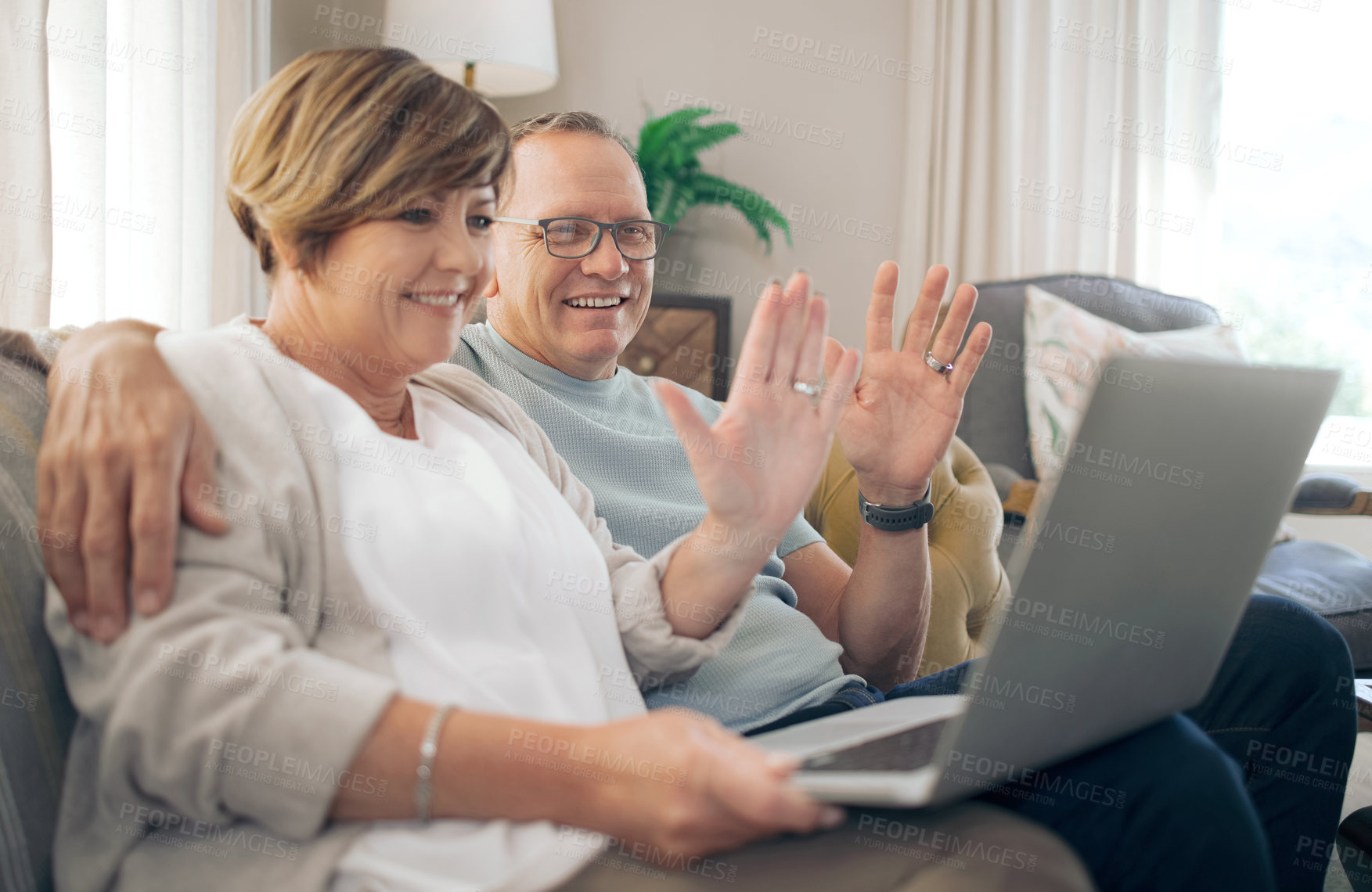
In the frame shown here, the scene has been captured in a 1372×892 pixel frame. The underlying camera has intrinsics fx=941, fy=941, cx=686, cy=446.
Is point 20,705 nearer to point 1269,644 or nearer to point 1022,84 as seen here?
point 1269,644

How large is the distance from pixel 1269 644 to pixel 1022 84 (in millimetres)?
2629

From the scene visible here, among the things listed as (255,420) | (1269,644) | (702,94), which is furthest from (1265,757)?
(702,94)

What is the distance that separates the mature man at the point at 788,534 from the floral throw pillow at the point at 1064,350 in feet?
3.85

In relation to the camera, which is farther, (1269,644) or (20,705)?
(1269,644)

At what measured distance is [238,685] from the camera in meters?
0.62

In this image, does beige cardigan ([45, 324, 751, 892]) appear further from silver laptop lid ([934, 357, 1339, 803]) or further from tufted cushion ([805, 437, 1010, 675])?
tufted cushion ([805, 437, 1010, 675])

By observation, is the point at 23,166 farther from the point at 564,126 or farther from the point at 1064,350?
the point at 1064,350

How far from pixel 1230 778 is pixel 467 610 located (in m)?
0.66

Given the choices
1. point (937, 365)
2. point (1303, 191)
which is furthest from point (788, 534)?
point (1303, 191)

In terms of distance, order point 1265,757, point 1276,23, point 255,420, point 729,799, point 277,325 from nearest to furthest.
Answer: point 729,799, point 255,420, point 277,325, point 1265,757, point 1276,23

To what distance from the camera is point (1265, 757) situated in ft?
3.56

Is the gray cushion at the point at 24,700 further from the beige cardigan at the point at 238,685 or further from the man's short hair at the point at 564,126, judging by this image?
the man's short hair at the point at 564,126

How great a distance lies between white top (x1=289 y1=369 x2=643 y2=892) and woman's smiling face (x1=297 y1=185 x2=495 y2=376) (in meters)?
0.06

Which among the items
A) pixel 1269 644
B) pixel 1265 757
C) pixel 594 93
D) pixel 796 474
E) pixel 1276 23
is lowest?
pixel 1265 757
